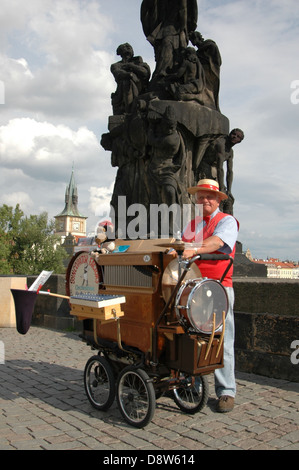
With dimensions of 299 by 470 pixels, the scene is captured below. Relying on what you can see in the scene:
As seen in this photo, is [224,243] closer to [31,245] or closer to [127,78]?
[127,78]

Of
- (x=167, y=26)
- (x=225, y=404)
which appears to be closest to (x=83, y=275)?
(x=225, y=404)

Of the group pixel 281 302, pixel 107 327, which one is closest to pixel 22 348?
pixel 107 327

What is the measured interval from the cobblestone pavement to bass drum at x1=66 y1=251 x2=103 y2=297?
3.60 feet

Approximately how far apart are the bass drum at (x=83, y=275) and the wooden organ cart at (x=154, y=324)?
5cm

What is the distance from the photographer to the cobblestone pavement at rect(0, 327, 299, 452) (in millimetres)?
3371

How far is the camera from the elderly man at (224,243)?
13.1ft

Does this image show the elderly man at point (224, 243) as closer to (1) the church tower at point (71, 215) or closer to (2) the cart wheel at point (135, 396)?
(2) the cart wheel at point (135, 396)

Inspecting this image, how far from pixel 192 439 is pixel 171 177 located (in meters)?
6.24

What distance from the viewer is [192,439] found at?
11.3 feet

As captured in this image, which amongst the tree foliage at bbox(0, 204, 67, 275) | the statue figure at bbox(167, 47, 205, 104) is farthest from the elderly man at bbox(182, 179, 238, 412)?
the tree foliage at bbox(0, 204, 67, 275)

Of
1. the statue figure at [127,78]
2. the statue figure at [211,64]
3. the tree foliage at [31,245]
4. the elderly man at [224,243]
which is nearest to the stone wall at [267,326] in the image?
the elderly man at [224,243]

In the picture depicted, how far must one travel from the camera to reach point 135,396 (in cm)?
379

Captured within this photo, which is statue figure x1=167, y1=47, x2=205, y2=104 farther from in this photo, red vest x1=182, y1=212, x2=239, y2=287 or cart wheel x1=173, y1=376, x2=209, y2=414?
cart wheel x1=173, y1=376, x2=209, y2=414
